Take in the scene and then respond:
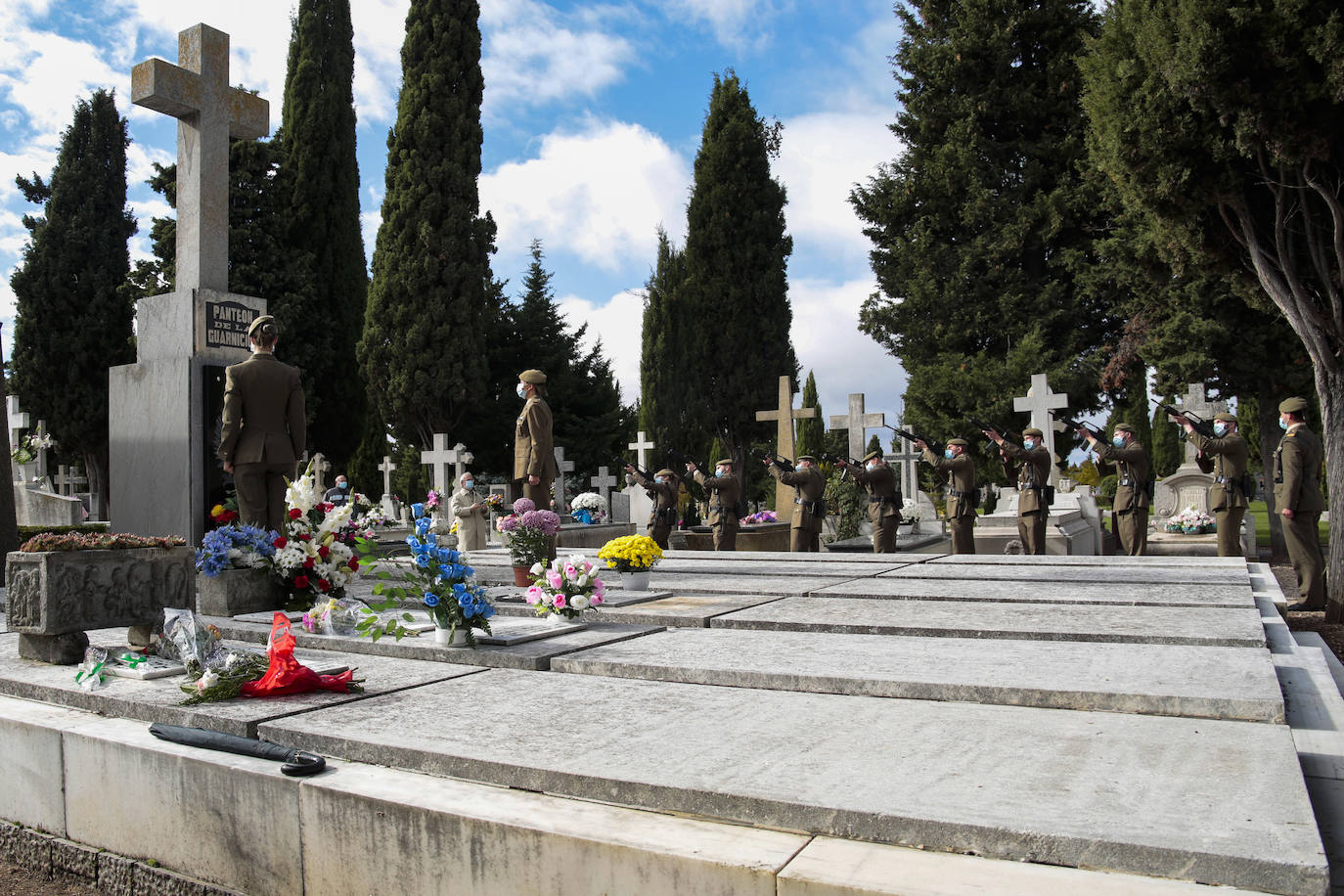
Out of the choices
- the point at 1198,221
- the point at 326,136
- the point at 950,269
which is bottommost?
the point at 1198,221

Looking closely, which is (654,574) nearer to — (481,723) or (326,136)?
(481,723)

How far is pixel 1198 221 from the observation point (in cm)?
985

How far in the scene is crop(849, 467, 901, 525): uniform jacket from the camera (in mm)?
12086

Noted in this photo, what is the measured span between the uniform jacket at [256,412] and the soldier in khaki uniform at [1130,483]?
30.3ft

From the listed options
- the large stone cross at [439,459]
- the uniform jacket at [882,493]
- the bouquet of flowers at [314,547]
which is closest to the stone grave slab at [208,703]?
the bouquet of flowers at [314,547]

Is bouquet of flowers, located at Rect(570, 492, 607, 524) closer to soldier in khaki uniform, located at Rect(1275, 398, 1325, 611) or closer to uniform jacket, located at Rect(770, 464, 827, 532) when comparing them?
uniform jacket, located at Rect(770, 464, 827, 532)

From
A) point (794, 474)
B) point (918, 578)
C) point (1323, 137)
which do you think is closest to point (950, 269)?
point (794, 474)

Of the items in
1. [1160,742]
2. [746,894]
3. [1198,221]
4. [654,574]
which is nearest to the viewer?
[746,894]

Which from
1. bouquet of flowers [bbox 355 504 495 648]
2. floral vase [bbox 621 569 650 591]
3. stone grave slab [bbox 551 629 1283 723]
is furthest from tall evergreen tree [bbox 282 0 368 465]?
stone grave slab [bbox 551 629 1283 723]

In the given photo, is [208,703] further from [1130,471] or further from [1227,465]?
[1130,471]

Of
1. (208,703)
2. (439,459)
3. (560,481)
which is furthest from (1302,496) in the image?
(560,481)

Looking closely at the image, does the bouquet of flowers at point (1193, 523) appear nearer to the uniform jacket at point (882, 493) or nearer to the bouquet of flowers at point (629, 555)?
the uniform jacket at point (882, 493)

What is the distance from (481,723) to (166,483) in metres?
5.51

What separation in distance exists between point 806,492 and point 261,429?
777 centimetres
